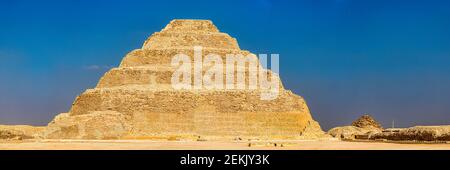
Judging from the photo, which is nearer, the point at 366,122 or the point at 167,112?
the point at 167,112

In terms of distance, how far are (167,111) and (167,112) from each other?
0.08 m

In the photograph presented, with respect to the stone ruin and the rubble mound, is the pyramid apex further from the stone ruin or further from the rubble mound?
the rubble mound

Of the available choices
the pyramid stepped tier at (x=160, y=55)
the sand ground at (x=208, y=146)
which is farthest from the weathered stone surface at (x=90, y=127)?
the sand ground at (x=208, y=146)

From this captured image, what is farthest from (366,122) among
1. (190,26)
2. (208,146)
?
(208,146)

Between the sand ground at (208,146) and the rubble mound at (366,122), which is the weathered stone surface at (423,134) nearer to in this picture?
the sand ground at (208,146)

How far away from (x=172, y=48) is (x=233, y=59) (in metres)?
5.22

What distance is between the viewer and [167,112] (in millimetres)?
57312

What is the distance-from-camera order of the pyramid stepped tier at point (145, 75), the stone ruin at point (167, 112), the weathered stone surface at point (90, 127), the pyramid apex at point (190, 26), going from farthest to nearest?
the pyramid apex at point (190, 26)
the pyramid stepped tier at point (145, 75)
the stone ruin at point (167, 112)
the weathered stone surface at point (90, 127)

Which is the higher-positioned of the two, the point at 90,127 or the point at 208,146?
the point at 90,127

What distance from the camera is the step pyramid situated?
2165 inches

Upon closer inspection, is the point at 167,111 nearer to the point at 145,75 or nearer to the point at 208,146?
the point at 145,75

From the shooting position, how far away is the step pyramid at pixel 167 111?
55000 millimetres

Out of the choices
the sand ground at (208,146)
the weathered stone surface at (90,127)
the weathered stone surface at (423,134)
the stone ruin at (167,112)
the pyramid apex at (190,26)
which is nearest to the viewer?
the sand ground at (208,146)
